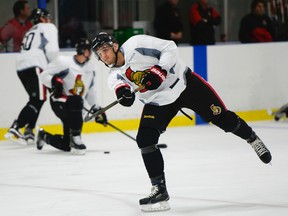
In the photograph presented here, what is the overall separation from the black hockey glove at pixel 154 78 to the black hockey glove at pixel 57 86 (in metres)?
2.82

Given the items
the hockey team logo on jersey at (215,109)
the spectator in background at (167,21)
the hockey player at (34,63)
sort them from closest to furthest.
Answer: the hockey team logo on jersey at (215,109) < the hockey player at (34,63) < the spectator in background at (167,21)

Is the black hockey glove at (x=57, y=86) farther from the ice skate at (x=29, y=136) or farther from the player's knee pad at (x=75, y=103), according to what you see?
the ice skate at (x=29, y=136)

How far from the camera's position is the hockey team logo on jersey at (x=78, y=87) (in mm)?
8031

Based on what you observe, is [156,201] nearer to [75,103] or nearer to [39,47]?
[75,103]

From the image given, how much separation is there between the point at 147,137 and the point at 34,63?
12.7 feet

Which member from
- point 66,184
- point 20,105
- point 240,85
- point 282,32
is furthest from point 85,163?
point 282,32

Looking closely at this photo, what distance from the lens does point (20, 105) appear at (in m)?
9.27

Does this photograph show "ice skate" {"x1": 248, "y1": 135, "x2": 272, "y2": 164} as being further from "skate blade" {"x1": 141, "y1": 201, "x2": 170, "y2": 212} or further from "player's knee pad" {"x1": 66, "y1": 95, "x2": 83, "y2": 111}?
"player's knee pad" {"x1": 66, "y1": 95, "x2": 83, "y2": 111}

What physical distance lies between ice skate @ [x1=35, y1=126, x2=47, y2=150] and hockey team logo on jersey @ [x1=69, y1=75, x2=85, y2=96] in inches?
19.2

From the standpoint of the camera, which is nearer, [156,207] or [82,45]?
[156,207]

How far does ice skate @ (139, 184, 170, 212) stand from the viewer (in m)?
5.23

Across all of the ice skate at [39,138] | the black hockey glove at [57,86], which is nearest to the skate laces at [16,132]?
the ice skate at [39,138]

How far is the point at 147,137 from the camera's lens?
207 inches

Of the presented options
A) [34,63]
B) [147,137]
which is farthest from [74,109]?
[147,137]
